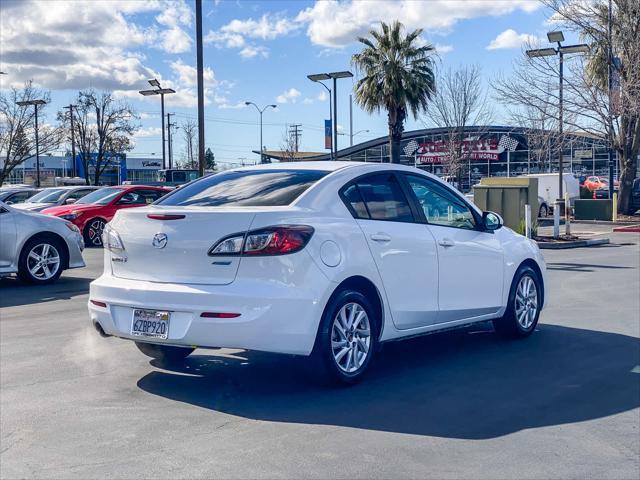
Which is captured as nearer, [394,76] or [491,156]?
[394,76]

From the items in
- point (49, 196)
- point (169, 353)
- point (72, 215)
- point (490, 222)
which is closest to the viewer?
point (169, 353)

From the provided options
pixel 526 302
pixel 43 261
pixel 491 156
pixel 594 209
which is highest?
pixel 491 156

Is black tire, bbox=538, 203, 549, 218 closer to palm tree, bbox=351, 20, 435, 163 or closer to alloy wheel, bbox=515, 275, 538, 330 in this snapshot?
palm tree, bbox=351, 20, 435, 163

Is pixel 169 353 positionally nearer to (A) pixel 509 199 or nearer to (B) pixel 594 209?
(A) pixel 509 199

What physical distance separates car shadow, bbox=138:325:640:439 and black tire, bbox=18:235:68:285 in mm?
6280

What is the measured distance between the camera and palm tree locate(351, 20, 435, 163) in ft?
122

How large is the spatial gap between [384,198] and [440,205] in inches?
29.9

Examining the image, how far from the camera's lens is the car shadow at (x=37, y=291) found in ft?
35.6

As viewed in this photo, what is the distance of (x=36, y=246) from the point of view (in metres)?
12.4

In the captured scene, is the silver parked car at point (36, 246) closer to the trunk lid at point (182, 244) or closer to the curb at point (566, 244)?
the trunk lid at point (182, 244)

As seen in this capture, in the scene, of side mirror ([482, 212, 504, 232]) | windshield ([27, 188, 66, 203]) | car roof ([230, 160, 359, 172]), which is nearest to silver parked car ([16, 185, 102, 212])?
windshield ([27, 188, 66, 203])

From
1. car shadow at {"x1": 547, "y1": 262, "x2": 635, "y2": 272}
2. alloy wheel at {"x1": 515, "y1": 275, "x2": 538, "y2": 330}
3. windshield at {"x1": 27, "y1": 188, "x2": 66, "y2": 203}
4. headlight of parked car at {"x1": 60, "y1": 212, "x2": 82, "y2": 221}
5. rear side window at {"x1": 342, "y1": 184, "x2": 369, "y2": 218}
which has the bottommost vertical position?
car shadow at {"x1": 547, "y1": 262, "x2": 635, "y2": 272}

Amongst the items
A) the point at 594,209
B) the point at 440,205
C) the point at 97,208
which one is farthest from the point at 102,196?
the point at 594,209

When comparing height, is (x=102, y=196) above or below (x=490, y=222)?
above
